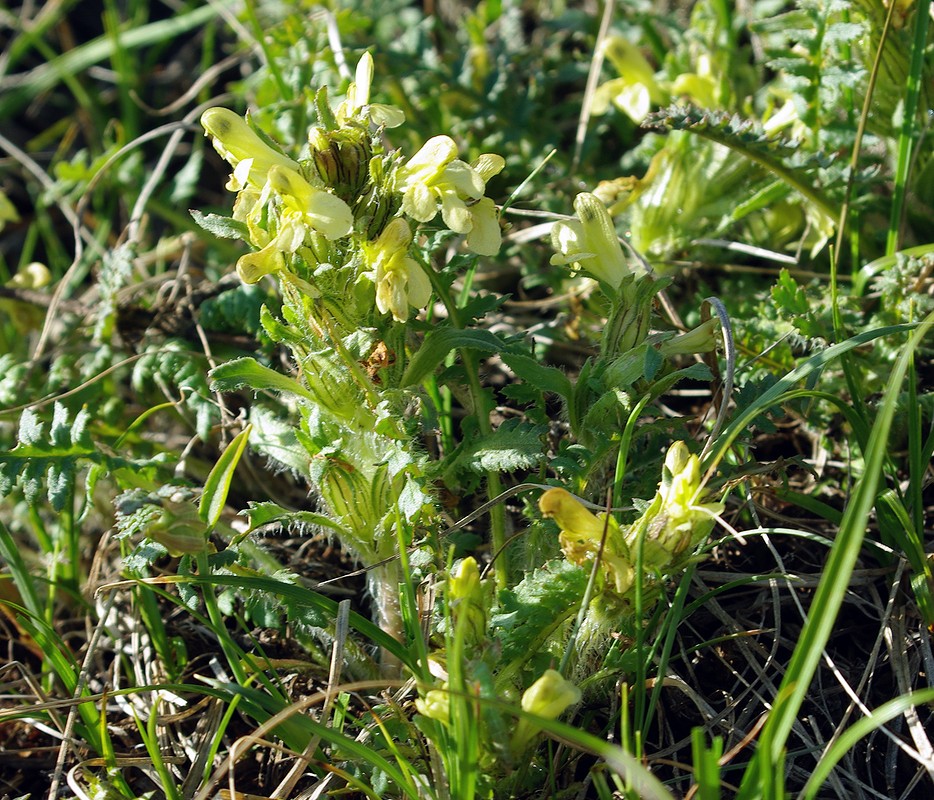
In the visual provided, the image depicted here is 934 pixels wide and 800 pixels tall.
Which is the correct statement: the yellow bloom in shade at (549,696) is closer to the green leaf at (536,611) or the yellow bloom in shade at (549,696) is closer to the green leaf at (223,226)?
the green leaf at (536,611)

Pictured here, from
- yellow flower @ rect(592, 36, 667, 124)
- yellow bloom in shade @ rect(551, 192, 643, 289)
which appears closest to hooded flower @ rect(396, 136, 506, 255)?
yellow bloom in shade @ rect(551, 192, 643, 289)

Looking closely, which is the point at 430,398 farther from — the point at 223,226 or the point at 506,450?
the point at 223,226

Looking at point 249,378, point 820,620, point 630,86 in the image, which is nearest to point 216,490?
point 249,378

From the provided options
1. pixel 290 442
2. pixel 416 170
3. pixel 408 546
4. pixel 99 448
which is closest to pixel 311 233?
pixel 416 170

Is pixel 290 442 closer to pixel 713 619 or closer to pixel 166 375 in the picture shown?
pixel 166 375

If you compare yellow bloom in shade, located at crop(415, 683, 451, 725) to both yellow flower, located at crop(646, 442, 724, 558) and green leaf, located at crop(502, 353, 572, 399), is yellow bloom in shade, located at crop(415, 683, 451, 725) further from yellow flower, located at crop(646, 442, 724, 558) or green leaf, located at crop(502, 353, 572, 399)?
green leaf, located at crop(502, 353, 572, 399)

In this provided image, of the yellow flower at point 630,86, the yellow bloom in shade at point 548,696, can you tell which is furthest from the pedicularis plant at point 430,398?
the yellow flower at point 630,86
